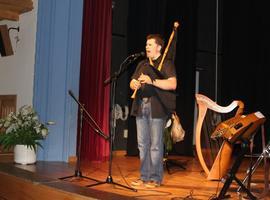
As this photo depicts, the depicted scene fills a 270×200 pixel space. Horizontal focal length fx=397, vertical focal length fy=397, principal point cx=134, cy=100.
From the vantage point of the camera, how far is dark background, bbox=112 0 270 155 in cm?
637

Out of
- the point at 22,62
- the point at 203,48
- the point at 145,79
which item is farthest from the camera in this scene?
the point at 203,48

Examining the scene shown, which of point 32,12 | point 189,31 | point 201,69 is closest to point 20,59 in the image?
point 32,12

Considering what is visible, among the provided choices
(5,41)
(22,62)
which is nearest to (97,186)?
(22,62)

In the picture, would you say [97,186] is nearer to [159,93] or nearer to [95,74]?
[159,93]

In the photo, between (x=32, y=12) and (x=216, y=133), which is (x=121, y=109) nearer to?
(x=32, y=12)

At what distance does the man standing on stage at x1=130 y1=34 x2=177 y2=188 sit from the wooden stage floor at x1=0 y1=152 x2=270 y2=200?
196 mm

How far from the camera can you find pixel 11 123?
4.71 m

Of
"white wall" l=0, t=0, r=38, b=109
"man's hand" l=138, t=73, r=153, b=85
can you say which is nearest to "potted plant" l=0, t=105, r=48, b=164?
"white wall" l=0, t=0, r=38, b=109

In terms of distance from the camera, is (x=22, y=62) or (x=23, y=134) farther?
(x=22, y=62)

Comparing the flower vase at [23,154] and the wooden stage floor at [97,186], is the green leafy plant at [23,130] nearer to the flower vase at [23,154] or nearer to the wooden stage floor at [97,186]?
the flower vase at [23,154]

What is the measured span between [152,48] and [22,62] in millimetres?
2942

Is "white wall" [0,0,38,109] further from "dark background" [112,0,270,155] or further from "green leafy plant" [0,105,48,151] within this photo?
"dark background" [112,0,270,155]

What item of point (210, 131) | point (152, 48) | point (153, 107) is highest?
point (152, 48)

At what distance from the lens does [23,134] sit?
15.2ft
